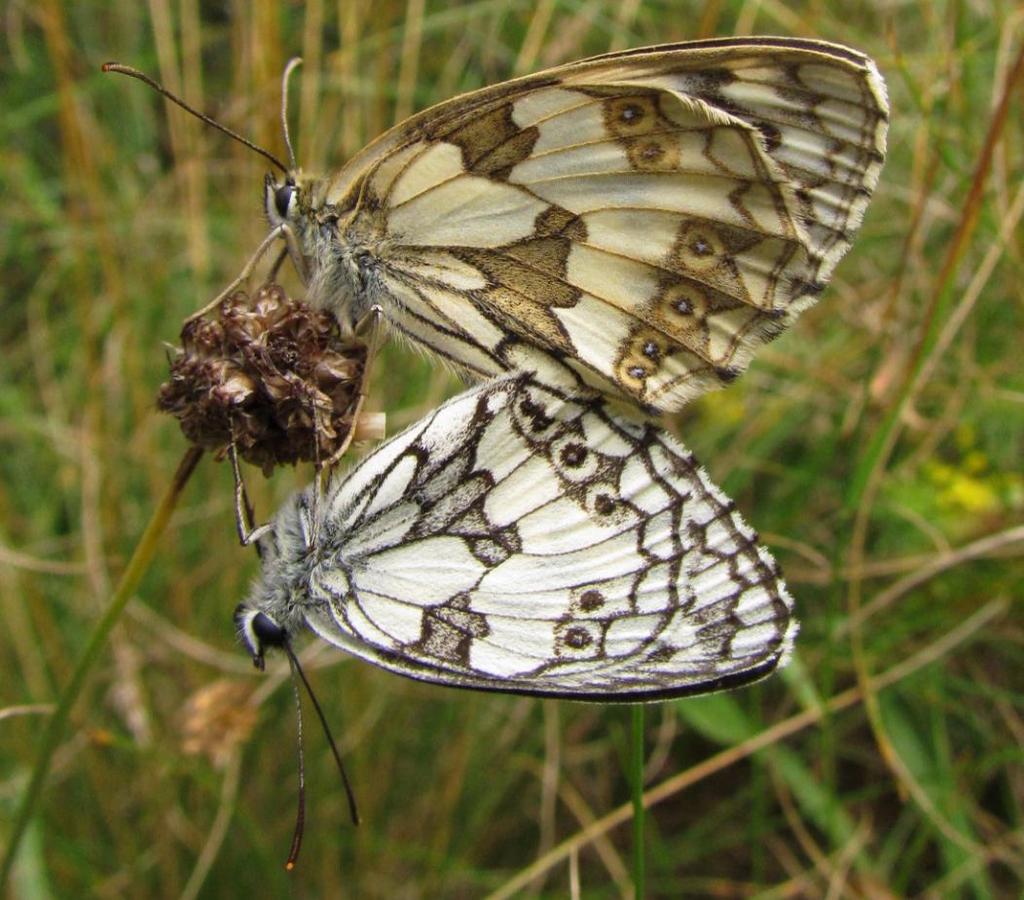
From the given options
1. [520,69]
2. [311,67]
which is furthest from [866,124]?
[311,67]

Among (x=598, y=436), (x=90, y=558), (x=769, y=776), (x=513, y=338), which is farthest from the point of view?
(x=769, y=776)

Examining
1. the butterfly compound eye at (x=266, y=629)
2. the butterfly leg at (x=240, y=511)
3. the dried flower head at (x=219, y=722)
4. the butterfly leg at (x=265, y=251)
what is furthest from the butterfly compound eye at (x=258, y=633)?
the dried flower head at (x=219, y=722)

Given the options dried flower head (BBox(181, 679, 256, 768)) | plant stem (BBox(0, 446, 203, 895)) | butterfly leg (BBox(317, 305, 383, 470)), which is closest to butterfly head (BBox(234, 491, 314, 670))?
butterfly leg (BBox(317, 305, 383, 470))

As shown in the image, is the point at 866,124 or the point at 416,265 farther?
the point at 416,265

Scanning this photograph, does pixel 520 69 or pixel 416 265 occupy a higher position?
pixel 520 69

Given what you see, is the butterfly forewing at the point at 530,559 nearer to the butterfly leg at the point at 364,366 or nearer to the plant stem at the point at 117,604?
the butterfly leg at the point at 364,366

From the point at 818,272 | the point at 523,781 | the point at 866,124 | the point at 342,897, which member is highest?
the point at 866,124

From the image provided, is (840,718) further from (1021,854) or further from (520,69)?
(520,69)
